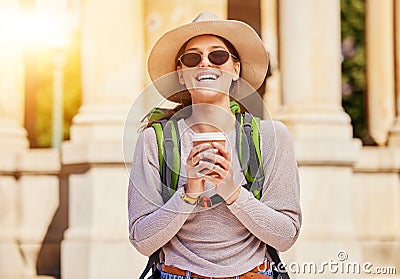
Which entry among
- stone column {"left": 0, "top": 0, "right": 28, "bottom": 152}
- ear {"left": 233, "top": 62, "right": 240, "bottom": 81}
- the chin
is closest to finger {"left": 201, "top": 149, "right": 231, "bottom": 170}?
the chin

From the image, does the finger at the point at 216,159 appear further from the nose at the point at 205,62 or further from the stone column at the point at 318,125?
the stone column at the point at 318,125

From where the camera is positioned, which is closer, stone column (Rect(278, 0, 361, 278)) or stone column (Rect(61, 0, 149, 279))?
stone column (Rect(61, 0, 149, 279))

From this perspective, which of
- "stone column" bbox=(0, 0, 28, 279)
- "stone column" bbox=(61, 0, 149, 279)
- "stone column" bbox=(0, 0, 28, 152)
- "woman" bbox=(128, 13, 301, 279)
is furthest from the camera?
"stone column" bbox=(0, 0, 28, 152)

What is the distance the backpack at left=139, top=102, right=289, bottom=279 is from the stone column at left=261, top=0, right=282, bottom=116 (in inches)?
546

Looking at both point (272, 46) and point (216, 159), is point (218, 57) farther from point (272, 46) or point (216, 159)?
point (272, 46)

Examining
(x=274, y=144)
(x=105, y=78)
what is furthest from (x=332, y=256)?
(x=274, y=144)

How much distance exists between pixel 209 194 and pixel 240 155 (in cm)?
28

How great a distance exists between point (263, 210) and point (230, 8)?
48.0 ft

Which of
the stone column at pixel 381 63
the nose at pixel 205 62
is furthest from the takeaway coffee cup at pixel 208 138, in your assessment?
the stone column at pixel 381 63

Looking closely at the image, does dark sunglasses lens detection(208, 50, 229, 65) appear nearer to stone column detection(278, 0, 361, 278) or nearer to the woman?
the woman

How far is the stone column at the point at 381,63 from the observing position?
2158cm

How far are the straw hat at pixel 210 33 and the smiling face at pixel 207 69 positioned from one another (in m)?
0.07

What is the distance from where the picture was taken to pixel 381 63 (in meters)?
21.6

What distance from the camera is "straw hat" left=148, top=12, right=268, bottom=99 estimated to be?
536cm
